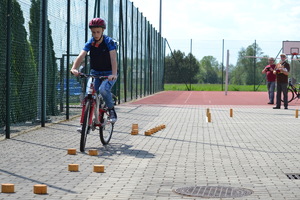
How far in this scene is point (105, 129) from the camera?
12.0m

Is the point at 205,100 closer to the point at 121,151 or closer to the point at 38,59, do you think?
the point at 38,59

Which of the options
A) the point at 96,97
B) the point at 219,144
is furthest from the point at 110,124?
the point at 219,144

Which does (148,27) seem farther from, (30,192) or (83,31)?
(30,192)

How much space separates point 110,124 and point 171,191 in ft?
15.6

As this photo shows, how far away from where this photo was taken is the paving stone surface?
767 cm

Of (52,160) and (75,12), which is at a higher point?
(75,12)

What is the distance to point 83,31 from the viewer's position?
19.5m

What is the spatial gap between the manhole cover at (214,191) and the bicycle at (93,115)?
3391mm

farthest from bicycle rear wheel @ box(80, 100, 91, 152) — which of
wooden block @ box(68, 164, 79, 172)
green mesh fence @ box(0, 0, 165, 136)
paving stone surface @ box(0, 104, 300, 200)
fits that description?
green mesh fence @ box(0, 0, 165, 136)

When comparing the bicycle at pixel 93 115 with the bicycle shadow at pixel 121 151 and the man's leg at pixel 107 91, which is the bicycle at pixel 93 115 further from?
the bicycle shadow at pixel 121 151

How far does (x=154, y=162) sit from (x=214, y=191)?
2334 millimetres

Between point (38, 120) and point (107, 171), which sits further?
point (38, 120)

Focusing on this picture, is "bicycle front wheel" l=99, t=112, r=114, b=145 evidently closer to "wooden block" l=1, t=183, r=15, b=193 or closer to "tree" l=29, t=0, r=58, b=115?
"tree" l=29, t=0, r=58, b=115

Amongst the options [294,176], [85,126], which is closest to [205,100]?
[85,126]
